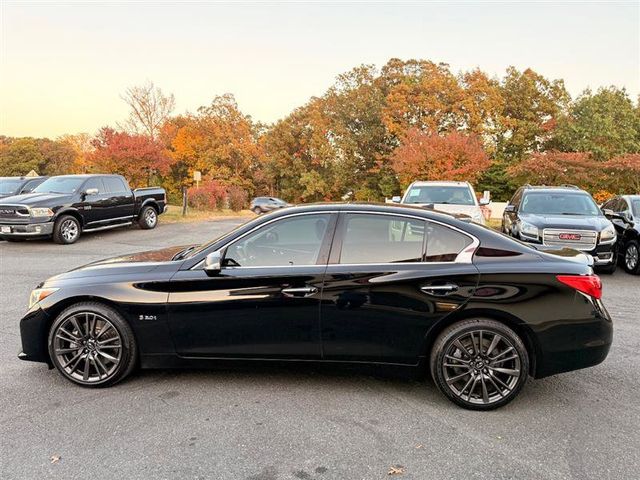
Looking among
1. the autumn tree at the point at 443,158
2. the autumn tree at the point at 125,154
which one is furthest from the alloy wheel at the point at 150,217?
the autumn tree at the point at 443,158

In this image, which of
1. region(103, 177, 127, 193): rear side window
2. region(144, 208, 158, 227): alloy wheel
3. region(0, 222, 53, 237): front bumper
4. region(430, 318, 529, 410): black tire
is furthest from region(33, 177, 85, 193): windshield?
region(430, 318, 529, 410): black tire

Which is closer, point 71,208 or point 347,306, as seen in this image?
point 347,306

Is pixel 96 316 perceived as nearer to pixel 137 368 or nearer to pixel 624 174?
pixel 137 368

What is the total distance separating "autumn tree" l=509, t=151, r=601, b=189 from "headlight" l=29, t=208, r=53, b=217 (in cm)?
2136

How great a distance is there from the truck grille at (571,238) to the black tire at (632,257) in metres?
1.36

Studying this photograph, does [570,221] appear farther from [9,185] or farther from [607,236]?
[9,185]

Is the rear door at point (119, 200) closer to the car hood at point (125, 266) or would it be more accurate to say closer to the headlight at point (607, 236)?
the car hood at point (125, 266)

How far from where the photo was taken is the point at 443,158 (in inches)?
1008

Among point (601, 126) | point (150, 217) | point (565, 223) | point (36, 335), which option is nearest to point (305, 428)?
point (36, 335)

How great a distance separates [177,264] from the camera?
12.4 ft

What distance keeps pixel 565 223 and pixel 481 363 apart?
627 centimetres

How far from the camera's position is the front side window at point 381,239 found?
11.8ft

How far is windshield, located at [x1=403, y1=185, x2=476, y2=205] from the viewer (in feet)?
36.3

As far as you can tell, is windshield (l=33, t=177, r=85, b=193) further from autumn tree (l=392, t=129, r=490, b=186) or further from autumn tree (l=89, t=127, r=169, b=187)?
autumn tree (l=392, t=129, r=490, b=186)
